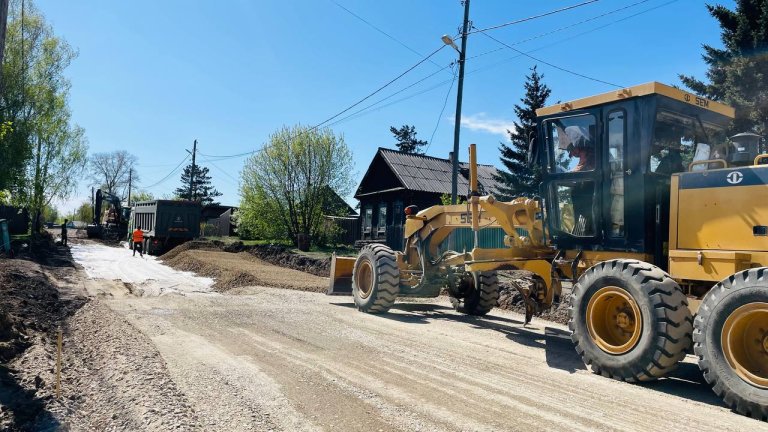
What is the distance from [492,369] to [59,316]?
7.50 meters

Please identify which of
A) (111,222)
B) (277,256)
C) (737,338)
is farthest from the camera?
(111,222)

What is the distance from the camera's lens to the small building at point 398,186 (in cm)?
3325

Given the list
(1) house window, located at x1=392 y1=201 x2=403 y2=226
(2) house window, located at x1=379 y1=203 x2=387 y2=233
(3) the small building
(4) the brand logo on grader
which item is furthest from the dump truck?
(4) the brand logo on grader

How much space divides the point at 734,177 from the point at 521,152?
26363mm

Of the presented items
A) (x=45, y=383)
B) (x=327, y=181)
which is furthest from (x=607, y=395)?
(x=327, y=181)

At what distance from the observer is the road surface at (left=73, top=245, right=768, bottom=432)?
4.28 metres

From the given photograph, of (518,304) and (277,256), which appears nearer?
(518,304)

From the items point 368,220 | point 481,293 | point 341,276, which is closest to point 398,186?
point 368,220

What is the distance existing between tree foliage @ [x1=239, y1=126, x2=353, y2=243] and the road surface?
20.4 meters

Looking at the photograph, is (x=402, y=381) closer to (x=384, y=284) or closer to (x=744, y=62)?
(x=384, y=284)

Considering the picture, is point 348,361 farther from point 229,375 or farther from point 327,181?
point 327,181

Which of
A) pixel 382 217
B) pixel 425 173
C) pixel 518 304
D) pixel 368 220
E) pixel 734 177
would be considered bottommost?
pixel 518 304

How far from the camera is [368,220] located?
121 feet

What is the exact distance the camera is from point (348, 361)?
618 centimetres
